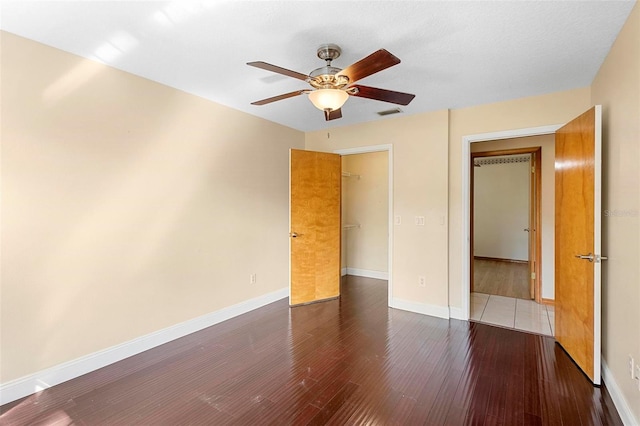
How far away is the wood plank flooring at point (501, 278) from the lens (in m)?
4.64

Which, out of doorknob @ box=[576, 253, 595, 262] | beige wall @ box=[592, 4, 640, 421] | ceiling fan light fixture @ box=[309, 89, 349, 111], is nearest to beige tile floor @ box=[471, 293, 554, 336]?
beige wall @ box=[592, 4, 640, 421]

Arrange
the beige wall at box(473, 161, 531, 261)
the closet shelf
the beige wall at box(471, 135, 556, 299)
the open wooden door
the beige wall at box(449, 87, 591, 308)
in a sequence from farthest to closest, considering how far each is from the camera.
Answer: the beige wall at box(473, 161, 531, 261)
the closet shelf
the open wooden door
the beige wall at box(471, 135, 556, 299)
the beige wall at box(449, 87, 591, 308)

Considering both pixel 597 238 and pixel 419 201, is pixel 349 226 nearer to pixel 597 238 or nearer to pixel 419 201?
pixel 419 201

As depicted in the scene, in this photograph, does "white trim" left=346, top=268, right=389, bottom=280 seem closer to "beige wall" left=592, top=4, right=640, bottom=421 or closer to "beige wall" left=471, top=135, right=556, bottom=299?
"beige wall" left=471, top=135, right=556, bottom=299

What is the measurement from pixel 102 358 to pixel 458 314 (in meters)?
3.67

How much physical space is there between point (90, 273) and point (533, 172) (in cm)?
539

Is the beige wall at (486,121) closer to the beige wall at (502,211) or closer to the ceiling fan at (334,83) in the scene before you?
the ceiling fan at (334,83)

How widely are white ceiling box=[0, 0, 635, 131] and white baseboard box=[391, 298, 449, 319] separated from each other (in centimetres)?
254

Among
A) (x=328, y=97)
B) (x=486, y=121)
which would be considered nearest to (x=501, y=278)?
(x=486, y=121)

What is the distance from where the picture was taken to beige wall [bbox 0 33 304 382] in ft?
6.91

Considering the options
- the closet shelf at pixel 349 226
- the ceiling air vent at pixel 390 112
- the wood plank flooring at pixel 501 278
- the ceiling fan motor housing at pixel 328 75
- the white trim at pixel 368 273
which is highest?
the ceiling air vent at pixel 390 112

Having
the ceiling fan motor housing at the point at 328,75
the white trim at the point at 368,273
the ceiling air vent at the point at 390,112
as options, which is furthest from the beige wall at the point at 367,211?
the ceiling fan motor housing at the point at 328,75

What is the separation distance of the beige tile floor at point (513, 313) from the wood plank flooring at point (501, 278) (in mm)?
340

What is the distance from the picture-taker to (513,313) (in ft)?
12.1
